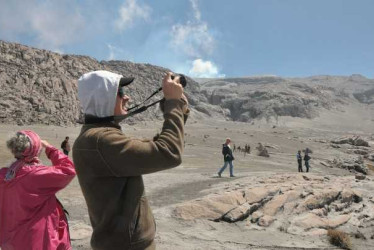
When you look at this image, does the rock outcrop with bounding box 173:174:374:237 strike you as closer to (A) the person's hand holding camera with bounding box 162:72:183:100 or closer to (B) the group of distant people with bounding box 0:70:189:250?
(B) the group of distant people with bounding box 0:70:189:250

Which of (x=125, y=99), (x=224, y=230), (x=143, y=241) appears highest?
(x=125, y=99)

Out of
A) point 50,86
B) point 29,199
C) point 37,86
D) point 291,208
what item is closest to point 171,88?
point 29,199

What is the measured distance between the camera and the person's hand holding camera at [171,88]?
2.58 metres

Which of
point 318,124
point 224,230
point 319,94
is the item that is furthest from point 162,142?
point 319,94

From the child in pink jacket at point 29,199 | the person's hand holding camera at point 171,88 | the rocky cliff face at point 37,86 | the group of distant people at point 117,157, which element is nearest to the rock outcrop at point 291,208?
the child in pink jacket at point 29,199

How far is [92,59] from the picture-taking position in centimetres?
8919

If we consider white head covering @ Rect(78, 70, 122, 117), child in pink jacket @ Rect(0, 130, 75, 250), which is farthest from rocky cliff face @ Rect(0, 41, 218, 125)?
white head covering @ Rect(78, 70, 122, 117)

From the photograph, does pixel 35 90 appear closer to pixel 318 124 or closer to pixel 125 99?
pixel 125 99

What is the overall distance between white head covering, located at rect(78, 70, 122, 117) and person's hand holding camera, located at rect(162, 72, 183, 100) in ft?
1.05

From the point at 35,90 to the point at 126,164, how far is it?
6395 cm

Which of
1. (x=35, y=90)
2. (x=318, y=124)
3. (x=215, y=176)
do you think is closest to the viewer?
Answer: (x=215, y=176)

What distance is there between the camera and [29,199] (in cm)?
382

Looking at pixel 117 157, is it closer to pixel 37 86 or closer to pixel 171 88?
pixel 171 88

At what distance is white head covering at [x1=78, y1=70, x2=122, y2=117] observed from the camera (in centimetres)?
268
